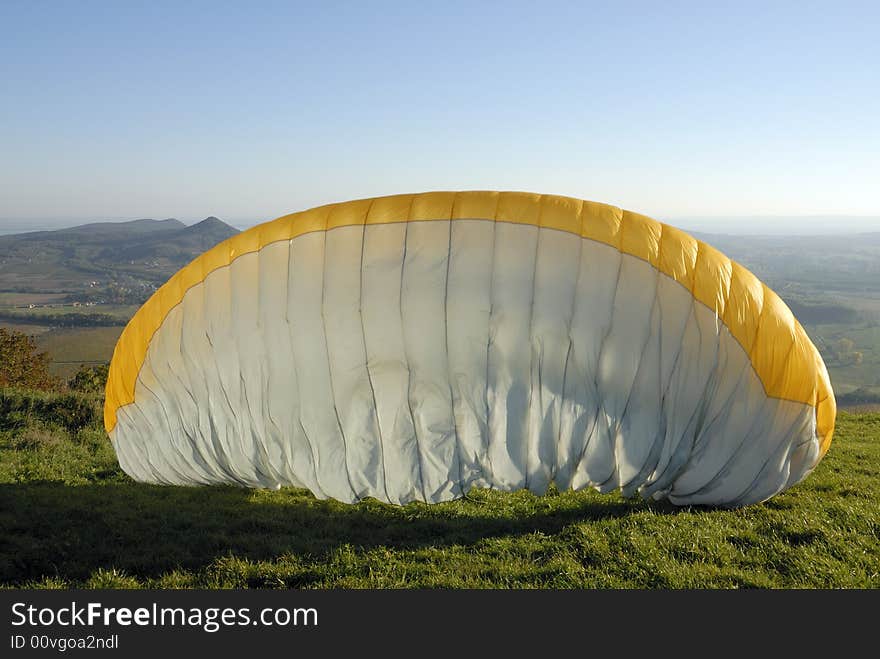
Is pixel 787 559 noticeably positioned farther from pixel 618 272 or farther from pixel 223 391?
pixel 223 391

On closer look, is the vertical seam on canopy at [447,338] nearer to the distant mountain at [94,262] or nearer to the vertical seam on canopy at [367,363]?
the vertical seam on canopy at [367,363]

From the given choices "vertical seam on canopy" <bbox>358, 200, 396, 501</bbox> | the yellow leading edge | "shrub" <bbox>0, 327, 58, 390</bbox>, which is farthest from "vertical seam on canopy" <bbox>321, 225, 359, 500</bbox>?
"shrub" <bbox>0, 327, 58, 390</bbox>

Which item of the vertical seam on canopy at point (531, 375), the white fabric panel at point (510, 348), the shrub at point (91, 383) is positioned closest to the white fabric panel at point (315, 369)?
the white fabric panel at point (510, 348)

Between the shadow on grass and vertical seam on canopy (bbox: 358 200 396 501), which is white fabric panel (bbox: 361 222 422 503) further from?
the shadow on grass

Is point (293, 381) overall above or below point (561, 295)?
below

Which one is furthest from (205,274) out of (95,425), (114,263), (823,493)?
(114,263)

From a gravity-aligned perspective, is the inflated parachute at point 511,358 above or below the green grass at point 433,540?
above
